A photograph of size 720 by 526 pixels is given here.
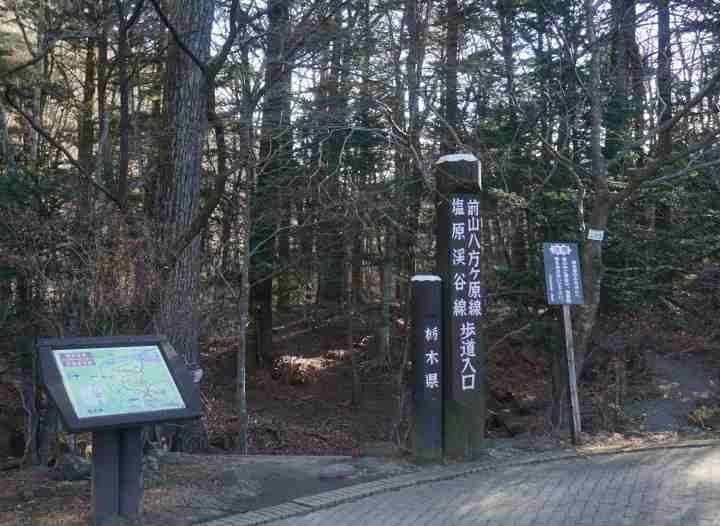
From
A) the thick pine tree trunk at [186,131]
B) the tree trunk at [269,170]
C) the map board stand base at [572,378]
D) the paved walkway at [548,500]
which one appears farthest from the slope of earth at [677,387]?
the thick pine tree trunk at [186,131]

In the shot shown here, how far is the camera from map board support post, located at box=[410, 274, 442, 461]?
27.9 feet

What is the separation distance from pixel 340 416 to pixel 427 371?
11557mm

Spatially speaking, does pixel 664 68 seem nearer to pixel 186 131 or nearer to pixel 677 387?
pixel 186 131

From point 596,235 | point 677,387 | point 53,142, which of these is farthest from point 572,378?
point 677,387

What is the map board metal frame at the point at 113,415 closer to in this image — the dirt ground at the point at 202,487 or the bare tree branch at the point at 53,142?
the dirt ground at the point at 202,487

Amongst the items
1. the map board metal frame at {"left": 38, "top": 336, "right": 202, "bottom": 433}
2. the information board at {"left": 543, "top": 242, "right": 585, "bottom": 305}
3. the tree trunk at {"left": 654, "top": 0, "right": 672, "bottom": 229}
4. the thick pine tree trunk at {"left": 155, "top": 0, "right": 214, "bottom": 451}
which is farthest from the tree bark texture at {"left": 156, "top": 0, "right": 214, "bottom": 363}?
the tree trunk at {"left": 654, "top": 0, "right": 672, "bottom": 229}

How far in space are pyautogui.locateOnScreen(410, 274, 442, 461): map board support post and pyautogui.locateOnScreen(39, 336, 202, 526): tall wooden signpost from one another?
3.15 m

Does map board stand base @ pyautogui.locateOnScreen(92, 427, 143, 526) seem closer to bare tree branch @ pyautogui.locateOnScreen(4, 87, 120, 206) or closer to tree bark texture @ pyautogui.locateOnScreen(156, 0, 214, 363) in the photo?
bare tree branch @ pyautogui.locateOnScreen(4, 87, 120, 206)

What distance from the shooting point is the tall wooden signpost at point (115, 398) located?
5484 mm

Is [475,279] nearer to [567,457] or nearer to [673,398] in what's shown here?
[567,457]

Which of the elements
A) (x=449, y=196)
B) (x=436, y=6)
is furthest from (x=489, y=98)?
(x=449, y=196)

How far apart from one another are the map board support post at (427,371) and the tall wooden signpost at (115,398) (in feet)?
10.4

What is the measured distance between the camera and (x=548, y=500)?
6820mm

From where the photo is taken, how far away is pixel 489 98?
15.9 meters
